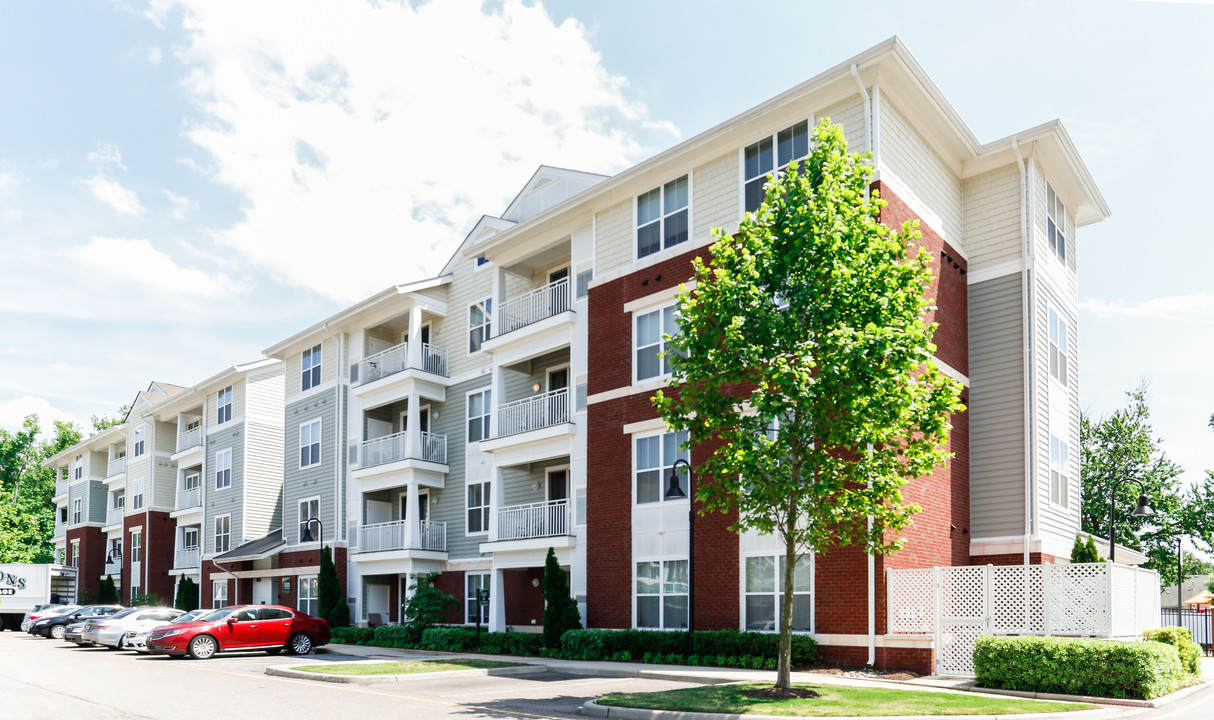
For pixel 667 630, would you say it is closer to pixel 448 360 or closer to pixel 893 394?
pixel 893 394

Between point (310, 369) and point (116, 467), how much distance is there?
2746 centimetres

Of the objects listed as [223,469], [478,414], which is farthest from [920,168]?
[223,469]

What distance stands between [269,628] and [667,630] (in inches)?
472

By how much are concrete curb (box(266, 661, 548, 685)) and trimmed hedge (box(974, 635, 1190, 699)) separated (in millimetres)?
9668

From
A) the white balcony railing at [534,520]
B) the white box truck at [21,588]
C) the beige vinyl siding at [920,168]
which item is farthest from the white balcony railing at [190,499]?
the beige vinyl siding at [920,168]

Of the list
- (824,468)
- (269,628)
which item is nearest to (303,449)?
(269,628)

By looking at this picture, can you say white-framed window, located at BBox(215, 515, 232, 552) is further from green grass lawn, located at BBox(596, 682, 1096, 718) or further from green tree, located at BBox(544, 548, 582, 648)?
green grass lawn, located at BBox(596, 682, 1096, 718)

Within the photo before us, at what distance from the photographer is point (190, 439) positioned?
169 ft

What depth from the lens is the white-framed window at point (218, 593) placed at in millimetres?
45031

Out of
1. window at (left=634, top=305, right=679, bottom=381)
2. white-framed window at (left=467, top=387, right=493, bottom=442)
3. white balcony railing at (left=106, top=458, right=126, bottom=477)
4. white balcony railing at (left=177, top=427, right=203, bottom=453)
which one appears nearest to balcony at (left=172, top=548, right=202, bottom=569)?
white balcony railing at (left=177, top=427, right=203, bottom=453)

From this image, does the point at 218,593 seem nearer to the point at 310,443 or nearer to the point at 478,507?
the point at 310,443

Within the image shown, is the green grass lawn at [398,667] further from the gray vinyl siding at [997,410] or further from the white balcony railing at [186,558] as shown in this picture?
the white balcony railing at [186,558]

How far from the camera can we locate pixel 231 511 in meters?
45.7

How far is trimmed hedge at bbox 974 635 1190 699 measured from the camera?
15562 mm
